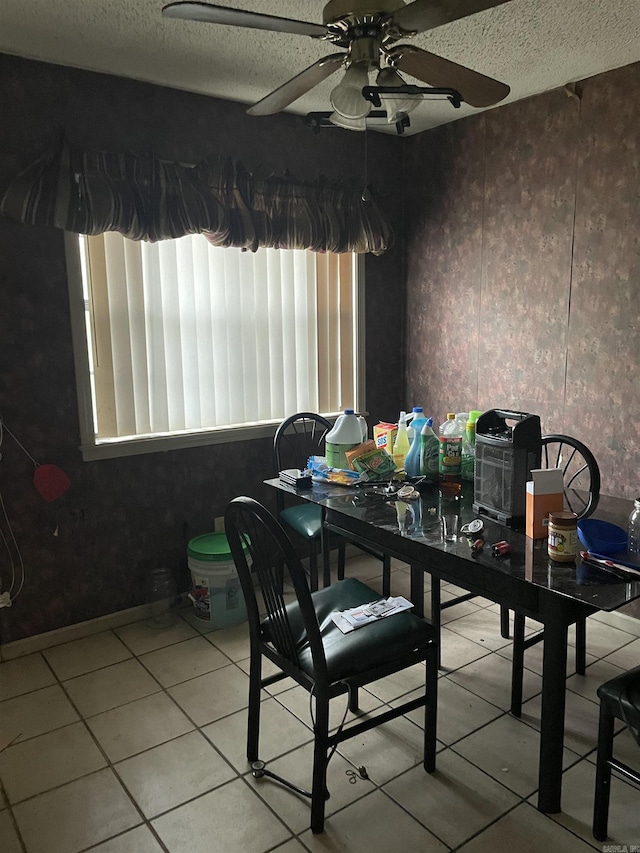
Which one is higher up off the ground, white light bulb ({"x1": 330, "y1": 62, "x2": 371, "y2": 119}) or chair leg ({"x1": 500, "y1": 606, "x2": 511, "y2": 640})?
white light bulb ({"x1": 330, "y1": 62, "x2": 371, "y2": 119})

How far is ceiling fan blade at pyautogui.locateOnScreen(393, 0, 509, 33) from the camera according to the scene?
1.44 metres

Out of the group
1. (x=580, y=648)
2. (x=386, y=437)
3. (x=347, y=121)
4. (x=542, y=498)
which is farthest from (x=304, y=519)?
(x=347, y=121)

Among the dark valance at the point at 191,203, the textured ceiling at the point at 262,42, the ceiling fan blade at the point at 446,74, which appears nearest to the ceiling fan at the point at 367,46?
the ceiling fan blade at the point at 446,74

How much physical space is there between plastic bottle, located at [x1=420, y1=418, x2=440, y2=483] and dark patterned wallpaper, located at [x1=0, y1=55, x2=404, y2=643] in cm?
113

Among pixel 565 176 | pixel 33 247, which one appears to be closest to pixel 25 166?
pixel 33 247

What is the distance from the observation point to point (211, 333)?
3070 millimetres

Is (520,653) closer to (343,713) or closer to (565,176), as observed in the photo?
(343,713)

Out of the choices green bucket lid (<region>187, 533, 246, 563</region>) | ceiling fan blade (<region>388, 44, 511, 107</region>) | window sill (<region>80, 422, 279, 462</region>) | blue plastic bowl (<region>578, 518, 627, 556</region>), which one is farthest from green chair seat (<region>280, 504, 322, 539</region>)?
ceiling fan blade (<region>388, 44, 511, 107</region>)

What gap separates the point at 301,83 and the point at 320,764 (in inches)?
75.2

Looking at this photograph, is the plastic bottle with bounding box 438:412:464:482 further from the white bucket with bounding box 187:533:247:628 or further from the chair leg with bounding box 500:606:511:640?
the white bucket with bounding box 187:533:247:628

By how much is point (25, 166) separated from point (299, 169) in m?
1.34

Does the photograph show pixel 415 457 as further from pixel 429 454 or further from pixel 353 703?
pixel 353 703

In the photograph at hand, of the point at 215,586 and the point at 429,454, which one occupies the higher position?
the point at 429,454

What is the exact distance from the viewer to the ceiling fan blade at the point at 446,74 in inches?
65.9
